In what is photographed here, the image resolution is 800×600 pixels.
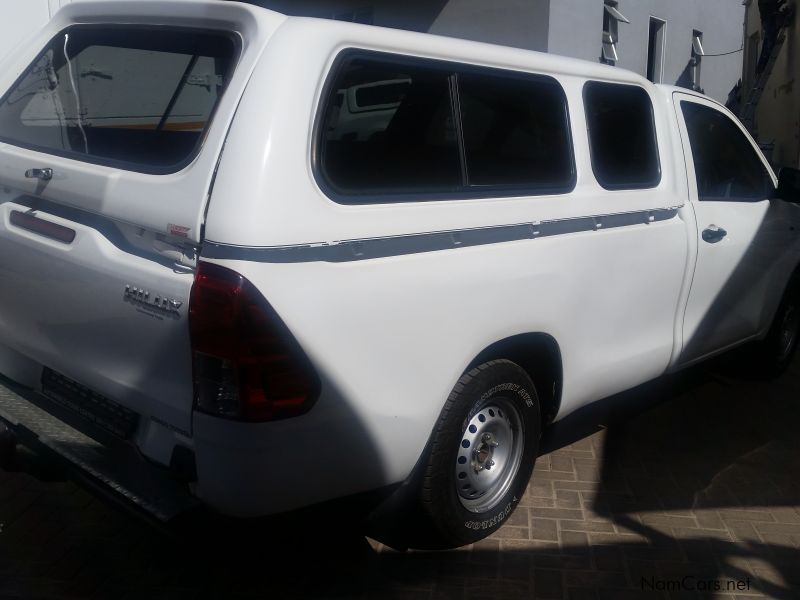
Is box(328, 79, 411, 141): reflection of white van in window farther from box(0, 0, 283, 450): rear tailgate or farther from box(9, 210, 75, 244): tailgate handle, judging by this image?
box(9, 210, 75, 244): tailgate handle

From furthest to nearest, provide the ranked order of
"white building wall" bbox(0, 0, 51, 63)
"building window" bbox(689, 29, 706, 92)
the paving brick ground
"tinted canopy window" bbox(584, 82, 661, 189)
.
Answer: "building window" bbox(689, 29, 706, 92)
"white building wall" bbox(0, 0, 51, 63)
"tinted canopy window" bbox(584, 82, 661, 189)
the paving brick ground

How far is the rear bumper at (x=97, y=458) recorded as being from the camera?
9.05ft

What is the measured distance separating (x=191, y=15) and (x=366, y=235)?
992mm

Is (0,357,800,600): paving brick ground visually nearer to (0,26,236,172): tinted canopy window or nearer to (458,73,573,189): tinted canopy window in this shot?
(0,26,236,172): tinted canopy window

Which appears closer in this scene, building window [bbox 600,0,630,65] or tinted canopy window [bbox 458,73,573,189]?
tinted canopy window [bbox 458,73,573,189]

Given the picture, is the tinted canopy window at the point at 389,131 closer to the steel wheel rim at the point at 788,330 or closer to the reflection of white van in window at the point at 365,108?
the reflection of white van in window at the point at 365,108

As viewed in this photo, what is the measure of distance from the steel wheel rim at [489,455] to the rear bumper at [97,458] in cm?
112

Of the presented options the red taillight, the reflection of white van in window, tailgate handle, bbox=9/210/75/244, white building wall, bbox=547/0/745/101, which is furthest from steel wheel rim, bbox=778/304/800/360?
white building wall, bbox=547/0/745/101

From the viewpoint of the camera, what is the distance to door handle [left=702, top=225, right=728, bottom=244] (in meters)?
4.62

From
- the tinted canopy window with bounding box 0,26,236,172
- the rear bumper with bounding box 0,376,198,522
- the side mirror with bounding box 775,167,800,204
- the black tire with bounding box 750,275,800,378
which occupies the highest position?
the tinted canopy window with bounding box 0,26,236,172

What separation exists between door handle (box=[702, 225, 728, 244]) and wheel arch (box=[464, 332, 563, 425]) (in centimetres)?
133

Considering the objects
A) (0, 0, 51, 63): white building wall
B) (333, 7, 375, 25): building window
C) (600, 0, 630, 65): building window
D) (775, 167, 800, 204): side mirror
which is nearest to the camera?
(775, 167, 800, 204): side mirror

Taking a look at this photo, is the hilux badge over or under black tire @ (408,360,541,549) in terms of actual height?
over

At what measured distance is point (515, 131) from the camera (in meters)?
3.63
